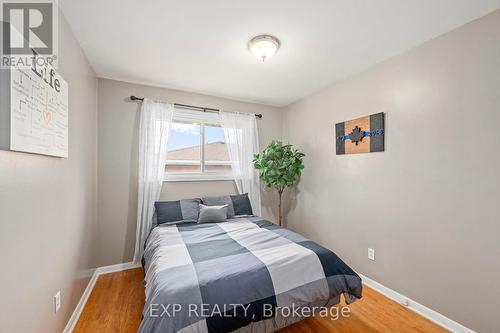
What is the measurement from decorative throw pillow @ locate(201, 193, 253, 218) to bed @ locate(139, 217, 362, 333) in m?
0.87

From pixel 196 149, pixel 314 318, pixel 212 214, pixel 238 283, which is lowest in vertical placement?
pixel 314 318

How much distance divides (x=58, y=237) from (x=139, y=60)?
1844 millimetres

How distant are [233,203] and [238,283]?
1.68 meters

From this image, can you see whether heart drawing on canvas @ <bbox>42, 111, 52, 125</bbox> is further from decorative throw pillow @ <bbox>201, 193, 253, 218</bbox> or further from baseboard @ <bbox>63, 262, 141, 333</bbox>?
decorative throw pillow @ <bbox>201, 193, 253, 218</bbox>

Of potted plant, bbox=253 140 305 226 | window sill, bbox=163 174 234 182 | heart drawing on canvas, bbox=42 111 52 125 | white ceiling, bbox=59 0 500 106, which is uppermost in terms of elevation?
white ceiling, bbox=59 0 500 106

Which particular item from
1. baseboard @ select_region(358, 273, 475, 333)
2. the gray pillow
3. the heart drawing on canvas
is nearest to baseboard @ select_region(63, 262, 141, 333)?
the gray pillow

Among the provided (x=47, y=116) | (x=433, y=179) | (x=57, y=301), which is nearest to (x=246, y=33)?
(x=47, y=116)

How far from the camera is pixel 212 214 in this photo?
2711 millimetres

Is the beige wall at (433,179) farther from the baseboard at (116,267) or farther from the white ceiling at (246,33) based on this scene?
the baseboard at (116,267)

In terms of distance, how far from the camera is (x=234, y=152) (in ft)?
11.1

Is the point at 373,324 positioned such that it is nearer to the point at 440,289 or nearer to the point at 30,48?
the point at 440,289

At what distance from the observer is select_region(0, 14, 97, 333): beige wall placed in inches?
39.6

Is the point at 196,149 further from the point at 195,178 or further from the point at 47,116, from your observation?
the point at 47,116

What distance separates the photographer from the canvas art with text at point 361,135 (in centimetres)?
231
